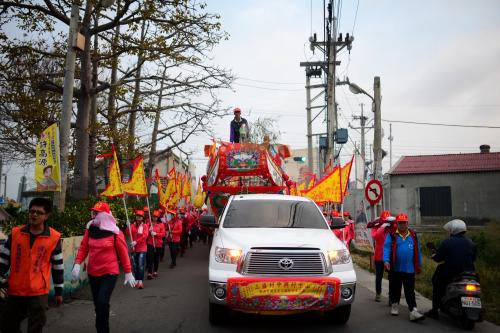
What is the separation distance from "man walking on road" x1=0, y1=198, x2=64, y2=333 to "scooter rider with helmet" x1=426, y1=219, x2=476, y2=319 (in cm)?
553

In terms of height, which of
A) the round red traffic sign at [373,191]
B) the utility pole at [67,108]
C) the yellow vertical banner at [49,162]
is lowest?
the round red traffic sign at [373,191]

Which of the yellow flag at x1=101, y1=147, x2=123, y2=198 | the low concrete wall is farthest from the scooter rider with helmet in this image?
the yellow flag at x1=101, y1=147, x2=123, y2=198

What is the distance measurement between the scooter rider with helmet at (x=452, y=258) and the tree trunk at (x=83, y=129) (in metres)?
10.8

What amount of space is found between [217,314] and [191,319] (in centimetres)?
79

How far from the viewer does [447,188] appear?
30.1m

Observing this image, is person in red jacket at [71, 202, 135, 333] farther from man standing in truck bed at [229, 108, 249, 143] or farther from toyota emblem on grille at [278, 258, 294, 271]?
man standing in truck bed at [229, 108, 249, 143]

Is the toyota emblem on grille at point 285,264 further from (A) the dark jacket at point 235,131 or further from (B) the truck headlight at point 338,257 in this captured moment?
(A) the dark jacket at point 235,131

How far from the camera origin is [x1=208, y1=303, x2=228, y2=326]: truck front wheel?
21.2ft

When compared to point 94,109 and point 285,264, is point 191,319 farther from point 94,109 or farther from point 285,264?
point 94,109

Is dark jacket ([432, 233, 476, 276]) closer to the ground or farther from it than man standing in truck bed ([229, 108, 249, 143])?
closer to the ground

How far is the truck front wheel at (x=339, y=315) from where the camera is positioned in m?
6.66

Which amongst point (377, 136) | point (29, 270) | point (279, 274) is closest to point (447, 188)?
point (377, 136)

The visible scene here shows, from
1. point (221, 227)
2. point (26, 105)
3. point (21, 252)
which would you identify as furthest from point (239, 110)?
point (21, 252)

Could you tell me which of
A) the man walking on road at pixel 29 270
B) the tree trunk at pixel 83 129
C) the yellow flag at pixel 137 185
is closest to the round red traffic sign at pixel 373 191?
the yellow flag at pixel 137 185
